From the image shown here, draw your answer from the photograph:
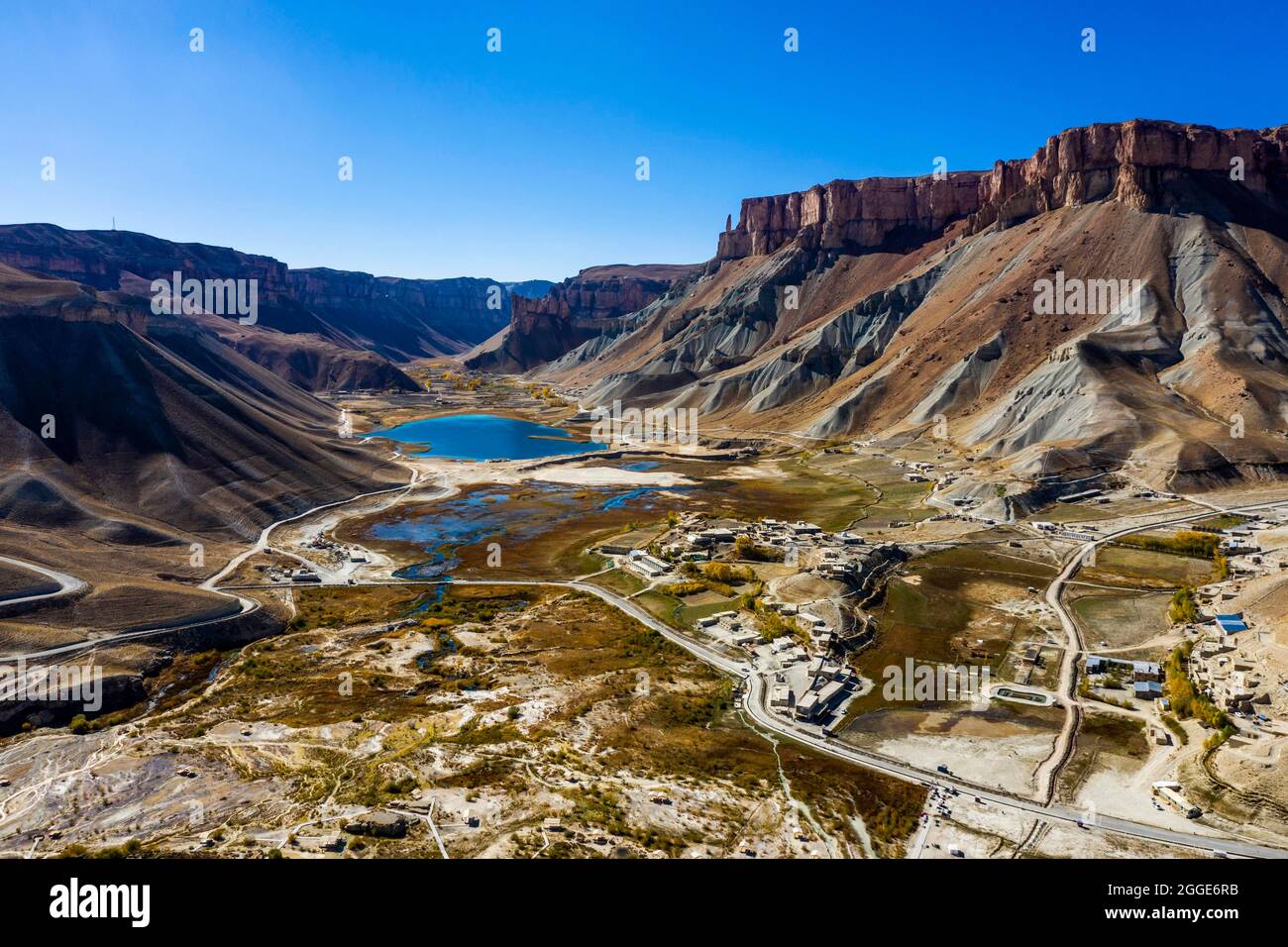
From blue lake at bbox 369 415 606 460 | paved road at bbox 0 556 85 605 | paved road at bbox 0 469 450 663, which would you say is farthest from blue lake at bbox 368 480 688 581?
blue lake at bbox 369 415 606 460

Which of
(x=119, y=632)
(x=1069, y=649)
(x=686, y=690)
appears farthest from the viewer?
(x=119, y=632)

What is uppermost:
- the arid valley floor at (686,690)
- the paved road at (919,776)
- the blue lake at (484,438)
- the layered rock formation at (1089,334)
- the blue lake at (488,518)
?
the layered rock formation at (1089,334)

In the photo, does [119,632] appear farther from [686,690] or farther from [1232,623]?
[1232,623]

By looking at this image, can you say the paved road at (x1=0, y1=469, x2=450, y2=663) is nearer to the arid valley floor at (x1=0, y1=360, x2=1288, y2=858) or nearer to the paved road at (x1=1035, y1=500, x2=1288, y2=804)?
the arid valley floor at (x1=0, y1=360, x2=1288, y2=858)

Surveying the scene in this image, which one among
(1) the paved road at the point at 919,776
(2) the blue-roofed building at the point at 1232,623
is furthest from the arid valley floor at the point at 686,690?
(2) the blue-roofed building at the point at 1232,623

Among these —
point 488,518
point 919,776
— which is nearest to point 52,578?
point 488,518

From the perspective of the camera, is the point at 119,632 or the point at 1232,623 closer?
the point at 1232,623

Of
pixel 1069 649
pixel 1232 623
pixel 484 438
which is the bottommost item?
pixel 1069 649

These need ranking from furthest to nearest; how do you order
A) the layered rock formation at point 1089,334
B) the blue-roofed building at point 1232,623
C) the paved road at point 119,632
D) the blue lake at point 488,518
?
the layered rock formation at point 1089,334
the blue lake at point 488,518
the blue-roofed building at point 1232,623
the paved road at point 119,632

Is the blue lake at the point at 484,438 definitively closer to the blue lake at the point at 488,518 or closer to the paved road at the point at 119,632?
the blue lake at the point at 488,518
